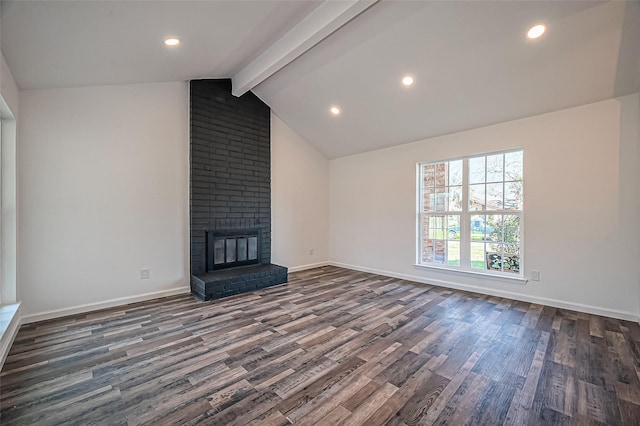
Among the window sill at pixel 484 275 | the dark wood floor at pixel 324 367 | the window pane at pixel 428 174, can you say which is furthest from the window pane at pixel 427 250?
the dark wood floor at pixel 324 367

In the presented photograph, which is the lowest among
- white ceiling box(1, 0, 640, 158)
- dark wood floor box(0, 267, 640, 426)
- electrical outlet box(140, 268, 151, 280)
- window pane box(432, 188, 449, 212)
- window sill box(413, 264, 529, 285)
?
dark wood floor box(0, 267, 640, 426)

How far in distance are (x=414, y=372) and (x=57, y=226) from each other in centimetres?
397

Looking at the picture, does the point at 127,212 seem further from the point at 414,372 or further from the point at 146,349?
the point at 414,372

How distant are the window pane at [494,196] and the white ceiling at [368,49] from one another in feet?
3.03

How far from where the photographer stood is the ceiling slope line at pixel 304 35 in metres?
2.54

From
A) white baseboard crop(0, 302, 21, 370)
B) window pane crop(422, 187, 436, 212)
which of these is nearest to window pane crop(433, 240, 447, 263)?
window pane crop(422, 187, 436, 212)

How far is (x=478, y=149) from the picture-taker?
13.5 ft

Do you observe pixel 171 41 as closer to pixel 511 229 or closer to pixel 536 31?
pixel 536 31

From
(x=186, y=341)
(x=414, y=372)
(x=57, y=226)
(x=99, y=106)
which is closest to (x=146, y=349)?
(x=186, y=341)

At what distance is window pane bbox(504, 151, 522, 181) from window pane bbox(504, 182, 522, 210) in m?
0.09

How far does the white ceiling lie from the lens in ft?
7.57

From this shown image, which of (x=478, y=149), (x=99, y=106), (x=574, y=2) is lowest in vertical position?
(x=478, y=149)

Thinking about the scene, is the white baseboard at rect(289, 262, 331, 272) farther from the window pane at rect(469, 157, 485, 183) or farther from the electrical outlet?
the window pane at rect(469, 157, 485, 183)

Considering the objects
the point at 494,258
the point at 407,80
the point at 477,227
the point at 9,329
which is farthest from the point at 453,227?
the point at 9,329
